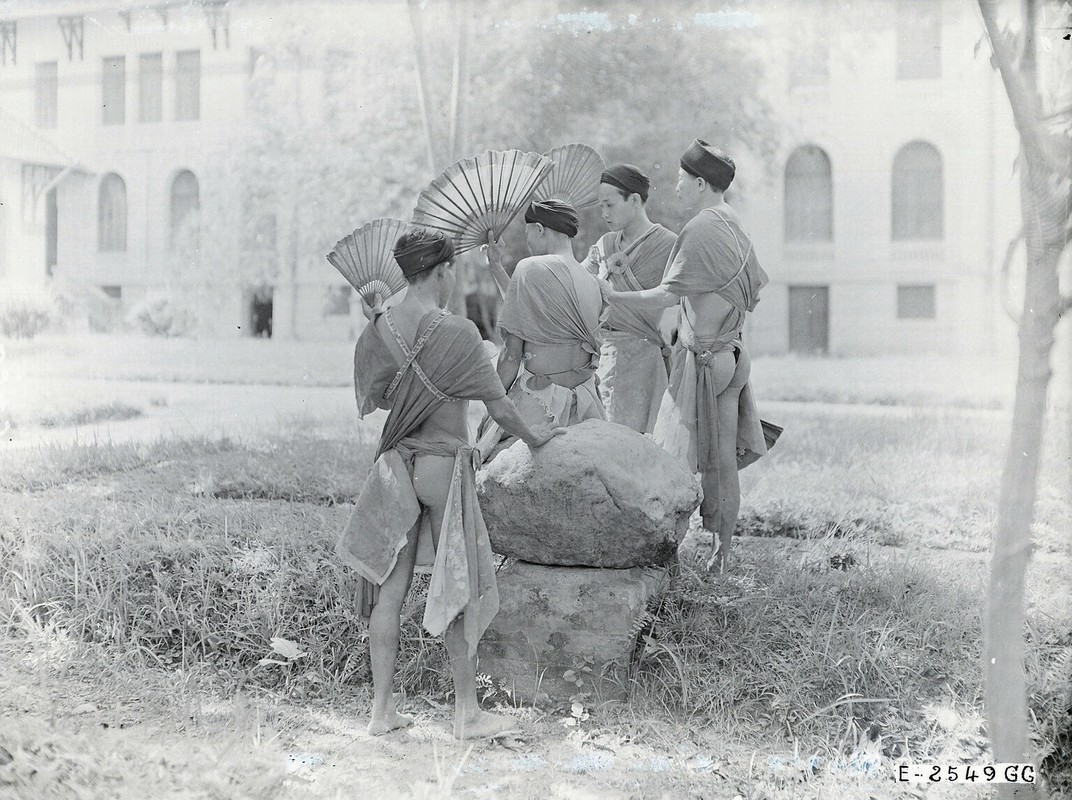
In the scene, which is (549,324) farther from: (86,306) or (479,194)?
(86,306)

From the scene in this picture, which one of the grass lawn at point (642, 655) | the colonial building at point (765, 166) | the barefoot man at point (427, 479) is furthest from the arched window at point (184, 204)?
the barefoot man at point (427, 479)

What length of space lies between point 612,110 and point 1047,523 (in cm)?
506

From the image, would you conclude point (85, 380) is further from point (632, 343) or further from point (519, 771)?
point (519, 771)

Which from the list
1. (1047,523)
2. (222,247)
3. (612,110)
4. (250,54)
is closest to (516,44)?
(612,110)

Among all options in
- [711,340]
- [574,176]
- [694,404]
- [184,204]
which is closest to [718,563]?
[694,404]

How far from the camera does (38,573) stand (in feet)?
15.4

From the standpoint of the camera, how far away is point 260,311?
8320 mm

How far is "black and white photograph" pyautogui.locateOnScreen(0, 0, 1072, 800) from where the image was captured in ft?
10.5

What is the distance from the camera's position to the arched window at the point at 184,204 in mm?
7469

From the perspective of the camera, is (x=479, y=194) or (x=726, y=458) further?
(x=726, y=458)

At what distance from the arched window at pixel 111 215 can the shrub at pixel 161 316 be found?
45 cm

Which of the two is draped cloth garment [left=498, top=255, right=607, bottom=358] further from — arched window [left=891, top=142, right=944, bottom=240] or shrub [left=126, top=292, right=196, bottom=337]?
arched window [left=891, top=142, right=944, bottom=240]

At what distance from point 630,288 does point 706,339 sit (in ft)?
1.94

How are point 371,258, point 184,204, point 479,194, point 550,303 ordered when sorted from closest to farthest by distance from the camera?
point 371,258
point 479,194
point 550,303
point 184,204
